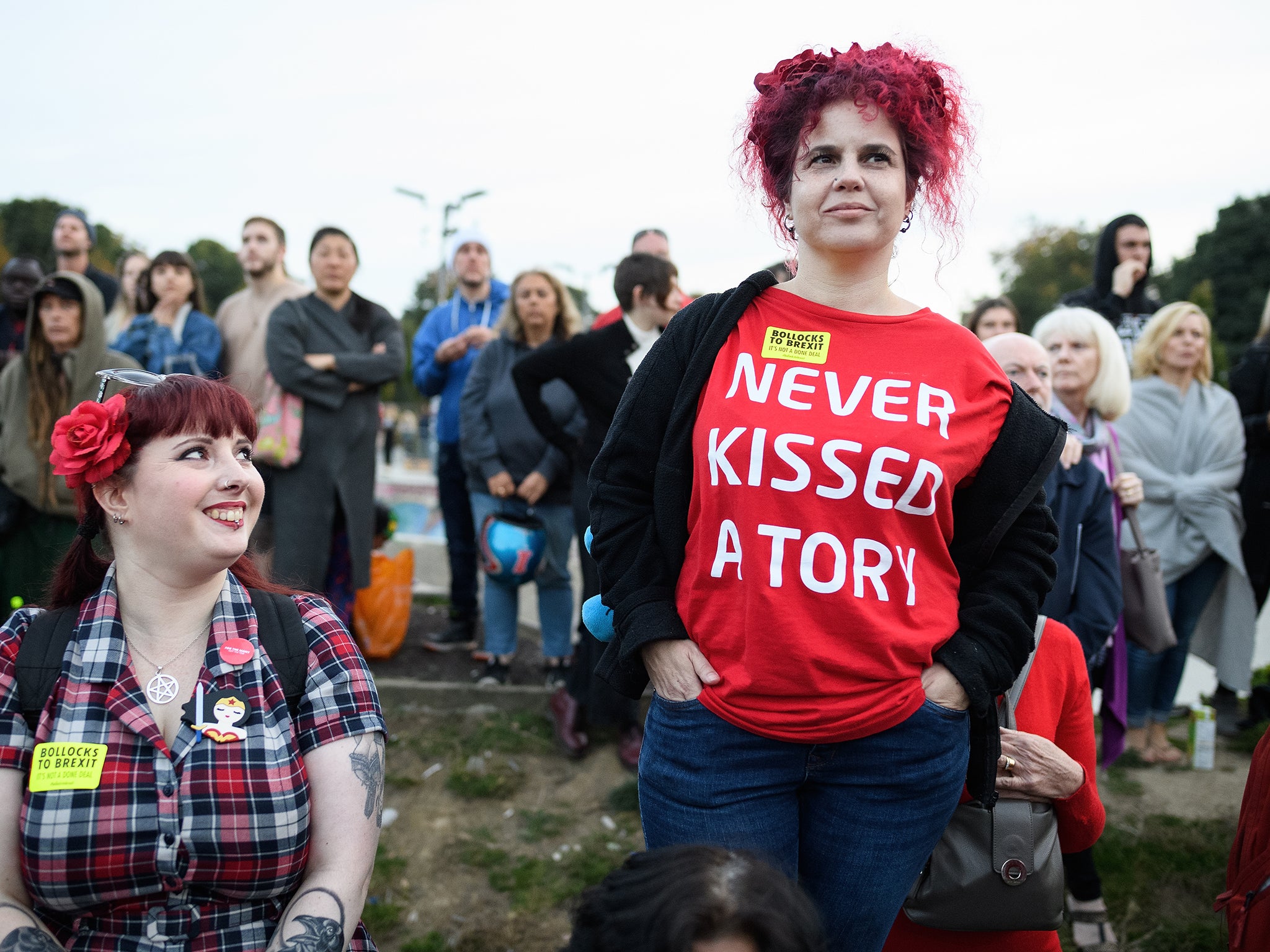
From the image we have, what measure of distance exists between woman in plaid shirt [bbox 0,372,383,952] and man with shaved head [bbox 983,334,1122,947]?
7.43ft

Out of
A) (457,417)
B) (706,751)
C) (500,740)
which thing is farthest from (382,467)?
(706,751)

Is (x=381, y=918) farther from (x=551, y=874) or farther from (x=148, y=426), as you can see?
(x=148, y=426)

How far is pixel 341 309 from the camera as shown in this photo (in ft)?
17.2

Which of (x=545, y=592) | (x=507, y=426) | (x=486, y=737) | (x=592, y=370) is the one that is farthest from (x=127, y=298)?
(x=486, y=737)

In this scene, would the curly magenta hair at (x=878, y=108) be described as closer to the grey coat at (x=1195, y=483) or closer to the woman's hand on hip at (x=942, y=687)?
the woman's hand on hip at (x=942, y=687)

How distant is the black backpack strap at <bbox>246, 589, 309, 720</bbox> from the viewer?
1.90m

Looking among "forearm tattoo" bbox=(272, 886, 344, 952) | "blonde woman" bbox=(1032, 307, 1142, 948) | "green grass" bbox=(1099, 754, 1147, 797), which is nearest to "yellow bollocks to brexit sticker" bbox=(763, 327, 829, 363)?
"forearm tattoo" bbox=(272, 886, 344, 952)

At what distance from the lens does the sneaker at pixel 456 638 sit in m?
5.69

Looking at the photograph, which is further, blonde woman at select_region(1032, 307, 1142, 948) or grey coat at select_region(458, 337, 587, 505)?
grey coat at select_region(458, 337, 587, 505)

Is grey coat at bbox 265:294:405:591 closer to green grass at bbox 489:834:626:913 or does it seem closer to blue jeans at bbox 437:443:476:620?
blue jeans at bbox 437:443:476:620

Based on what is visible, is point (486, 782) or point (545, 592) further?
point (545, 592)

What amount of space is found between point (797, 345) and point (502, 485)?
3258mm

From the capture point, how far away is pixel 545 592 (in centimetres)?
502

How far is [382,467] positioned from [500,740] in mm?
18185
